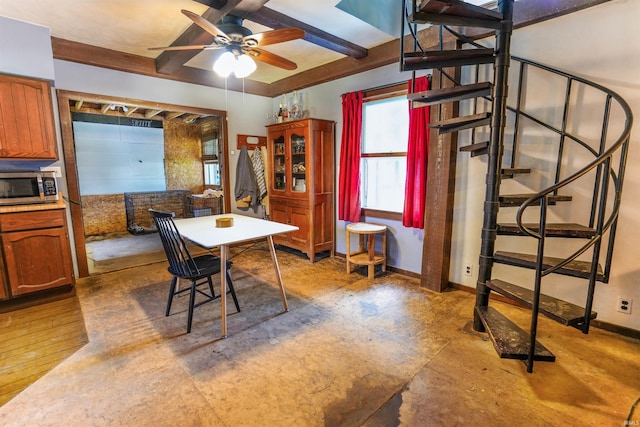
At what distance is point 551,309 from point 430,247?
134cm

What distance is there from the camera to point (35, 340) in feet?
7.52

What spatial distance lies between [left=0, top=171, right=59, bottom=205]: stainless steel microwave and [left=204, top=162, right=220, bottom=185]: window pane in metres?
3.71

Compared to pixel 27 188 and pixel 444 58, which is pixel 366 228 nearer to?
pixel 444 58

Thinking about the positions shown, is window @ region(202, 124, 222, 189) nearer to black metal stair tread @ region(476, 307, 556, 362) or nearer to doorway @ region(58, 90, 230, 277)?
doorway @ region(58, 90, 230, 277)

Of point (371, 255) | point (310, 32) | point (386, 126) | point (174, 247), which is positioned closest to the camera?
point (174, 247)

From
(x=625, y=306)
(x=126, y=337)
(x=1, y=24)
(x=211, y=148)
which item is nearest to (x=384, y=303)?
(x=625, y=306)

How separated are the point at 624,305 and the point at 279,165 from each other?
4005 mm

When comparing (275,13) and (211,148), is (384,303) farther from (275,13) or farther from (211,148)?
(211,148)

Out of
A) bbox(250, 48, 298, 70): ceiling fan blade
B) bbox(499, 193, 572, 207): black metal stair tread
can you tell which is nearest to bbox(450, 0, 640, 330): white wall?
bbox(499, 193, 572, 207): black metal stair tread

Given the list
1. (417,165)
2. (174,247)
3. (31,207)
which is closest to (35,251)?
(31,207)

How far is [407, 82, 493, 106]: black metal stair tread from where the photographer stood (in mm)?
2164

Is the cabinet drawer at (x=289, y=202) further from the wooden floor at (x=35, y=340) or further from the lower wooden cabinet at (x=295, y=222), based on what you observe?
the wooden floor at (x=35, y=340)

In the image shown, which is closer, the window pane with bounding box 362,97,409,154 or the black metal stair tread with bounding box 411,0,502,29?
the black metal stair tread with bounding box 411,0,502,29

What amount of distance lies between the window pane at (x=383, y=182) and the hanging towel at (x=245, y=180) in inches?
71.1
